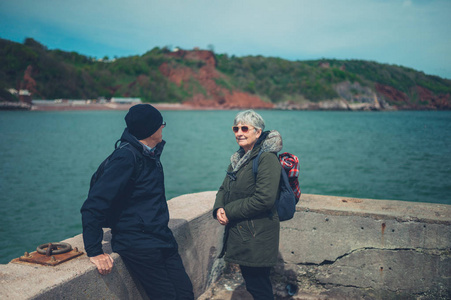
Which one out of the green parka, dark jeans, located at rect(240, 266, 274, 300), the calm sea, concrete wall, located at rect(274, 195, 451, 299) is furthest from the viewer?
the calm sea

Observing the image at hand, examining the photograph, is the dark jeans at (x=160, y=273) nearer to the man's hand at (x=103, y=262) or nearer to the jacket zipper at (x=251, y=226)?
the man's hand at (x=103, y=262)

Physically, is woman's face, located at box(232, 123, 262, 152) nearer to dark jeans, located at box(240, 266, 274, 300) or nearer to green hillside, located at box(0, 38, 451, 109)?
dark jeans, located at box(240, 266, 274, 300)

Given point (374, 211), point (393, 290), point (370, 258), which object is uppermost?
point (374, 211)

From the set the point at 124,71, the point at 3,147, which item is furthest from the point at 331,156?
the point at 124,71

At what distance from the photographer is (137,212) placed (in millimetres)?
2266

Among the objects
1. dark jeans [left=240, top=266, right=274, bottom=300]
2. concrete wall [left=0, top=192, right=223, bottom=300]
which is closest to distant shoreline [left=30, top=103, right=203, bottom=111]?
concrete wall [left=0, top=192, right=223, bottom=300]

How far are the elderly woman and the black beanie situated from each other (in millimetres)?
546

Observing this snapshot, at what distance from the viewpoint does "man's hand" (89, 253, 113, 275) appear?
218 centimetres

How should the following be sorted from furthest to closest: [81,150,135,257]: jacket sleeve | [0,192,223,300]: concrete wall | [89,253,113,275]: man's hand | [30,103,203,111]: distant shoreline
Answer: [30,103,203,111]: distant shoreline, [89,253,113,275]: man's hand, [81,150,135,257]: jacket sleeve, [0,192,223,300]: concrete wall

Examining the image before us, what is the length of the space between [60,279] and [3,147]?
1577 inches

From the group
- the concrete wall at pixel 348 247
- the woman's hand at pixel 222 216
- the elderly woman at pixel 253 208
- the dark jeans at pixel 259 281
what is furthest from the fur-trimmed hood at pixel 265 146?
the concrete wall at pixel 348 247

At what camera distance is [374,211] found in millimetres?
3264

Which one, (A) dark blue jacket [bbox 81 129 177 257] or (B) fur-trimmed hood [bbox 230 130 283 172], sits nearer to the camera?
(A) dark blue jacket [bbox 81 129 177 257]

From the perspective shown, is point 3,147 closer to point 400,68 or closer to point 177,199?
point 177,199
